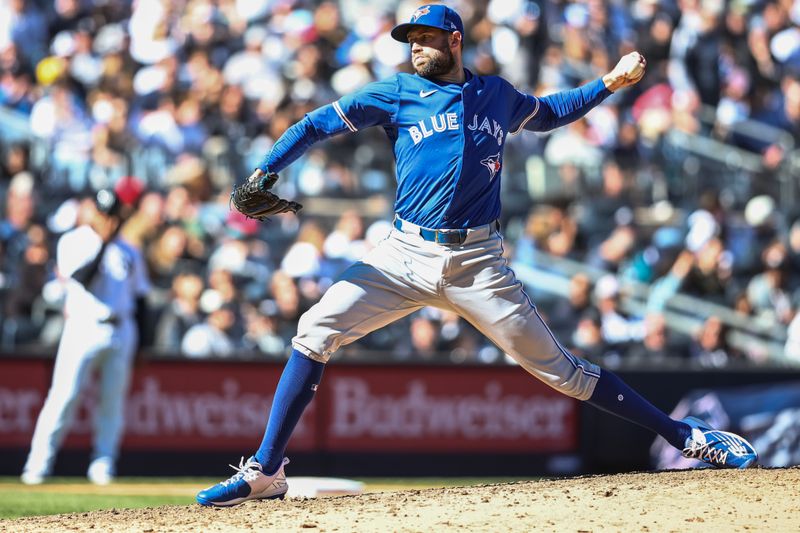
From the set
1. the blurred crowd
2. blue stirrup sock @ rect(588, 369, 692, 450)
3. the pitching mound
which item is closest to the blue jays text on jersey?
blue stirrup sock @ rect(588, 369, 692, 450)

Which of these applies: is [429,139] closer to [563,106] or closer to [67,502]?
[563,106]

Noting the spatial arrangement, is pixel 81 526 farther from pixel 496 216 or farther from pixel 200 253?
pixel 200 253

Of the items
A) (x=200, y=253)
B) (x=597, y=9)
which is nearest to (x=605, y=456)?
(x=200, y=253)

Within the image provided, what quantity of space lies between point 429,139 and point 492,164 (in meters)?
0.34

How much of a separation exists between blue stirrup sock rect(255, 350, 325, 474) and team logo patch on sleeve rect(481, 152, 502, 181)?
4.00 feet

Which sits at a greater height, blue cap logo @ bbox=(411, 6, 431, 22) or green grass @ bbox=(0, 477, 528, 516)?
blue cap logo @ bbox=(411, 6, 431, 22)

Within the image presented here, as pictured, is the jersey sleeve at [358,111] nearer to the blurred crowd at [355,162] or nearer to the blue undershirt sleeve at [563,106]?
the blue undershirt sleeve at [563,106]

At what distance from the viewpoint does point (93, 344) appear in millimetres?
9984

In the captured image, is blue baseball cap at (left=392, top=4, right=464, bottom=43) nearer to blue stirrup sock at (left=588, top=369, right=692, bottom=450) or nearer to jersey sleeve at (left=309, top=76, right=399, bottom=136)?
jersey sleeve at (left=309, top=76, right=399, bottom=136)

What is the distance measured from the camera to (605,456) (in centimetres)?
1180

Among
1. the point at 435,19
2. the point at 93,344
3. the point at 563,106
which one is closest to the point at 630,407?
the point at 563,106

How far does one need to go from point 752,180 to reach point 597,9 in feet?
10.7

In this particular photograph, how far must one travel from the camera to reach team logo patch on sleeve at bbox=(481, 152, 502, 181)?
613 centimetres

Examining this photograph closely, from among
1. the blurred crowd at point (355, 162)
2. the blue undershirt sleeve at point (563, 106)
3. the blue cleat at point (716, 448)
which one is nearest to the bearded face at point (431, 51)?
the blue undershirt sleeve at point (563, 106)
